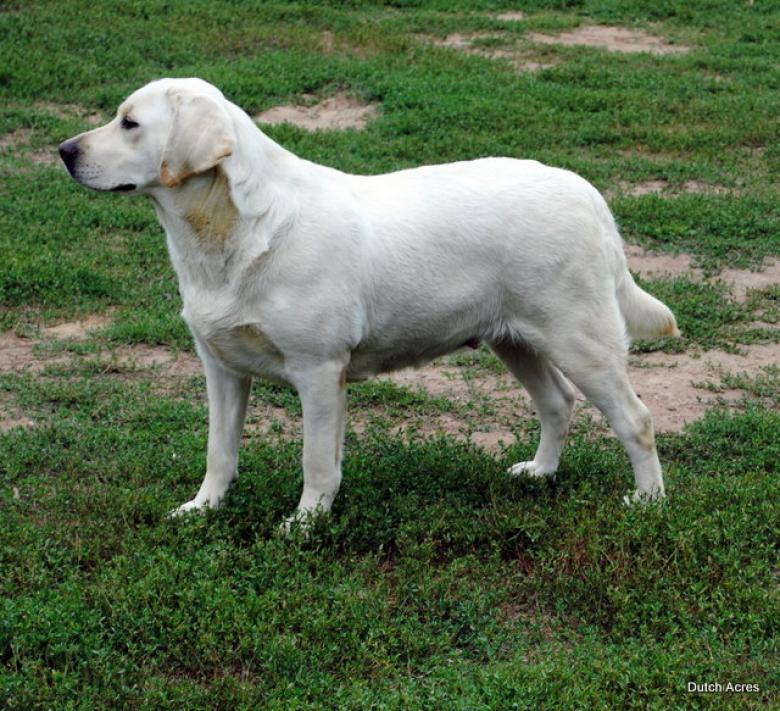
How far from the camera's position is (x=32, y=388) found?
7.13m

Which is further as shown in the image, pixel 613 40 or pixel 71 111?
pixel 613 40

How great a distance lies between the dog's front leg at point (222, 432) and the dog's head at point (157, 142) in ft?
3.34

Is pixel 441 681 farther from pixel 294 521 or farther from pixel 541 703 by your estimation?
pixel 294 521

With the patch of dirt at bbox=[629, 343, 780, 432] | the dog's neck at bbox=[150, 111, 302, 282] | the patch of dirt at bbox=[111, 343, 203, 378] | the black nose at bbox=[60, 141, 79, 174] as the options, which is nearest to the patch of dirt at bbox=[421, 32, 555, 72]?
the patch of dirt at bbox=[629, 343, 780, 432]

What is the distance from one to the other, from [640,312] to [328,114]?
Answer: 7.42 m

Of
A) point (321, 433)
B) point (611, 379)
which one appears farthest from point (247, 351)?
point (611, 379)

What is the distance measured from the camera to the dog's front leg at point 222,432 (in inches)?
224

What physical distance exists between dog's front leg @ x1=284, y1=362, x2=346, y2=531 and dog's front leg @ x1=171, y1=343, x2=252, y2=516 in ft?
1.31

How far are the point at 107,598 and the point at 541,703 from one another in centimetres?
167

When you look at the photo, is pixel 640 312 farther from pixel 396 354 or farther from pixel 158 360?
pixel 158 360

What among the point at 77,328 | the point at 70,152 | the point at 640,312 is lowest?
the point at 77,328

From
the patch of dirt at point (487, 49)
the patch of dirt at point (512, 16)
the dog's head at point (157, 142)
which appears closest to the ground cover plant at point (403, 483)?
the dog's head at point (157, 142)

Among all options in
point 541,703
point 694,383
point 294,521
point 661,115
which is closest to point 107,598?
point 294,521

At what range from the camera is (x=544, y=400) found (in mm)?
6219
